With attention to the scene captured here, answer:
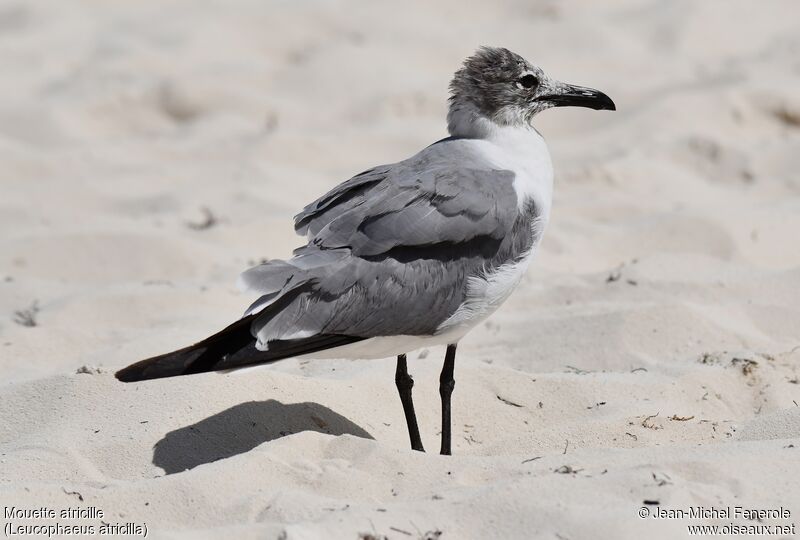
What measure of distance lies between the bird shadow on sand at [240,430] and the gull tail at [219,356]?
1.39 ft

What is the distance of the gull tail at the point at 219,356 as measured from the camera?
393 cm

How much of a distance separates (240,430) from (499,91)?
1.71 m

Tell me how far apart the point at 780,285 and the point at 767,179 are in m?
2.34

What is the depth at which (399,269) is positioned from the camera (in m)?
4.24

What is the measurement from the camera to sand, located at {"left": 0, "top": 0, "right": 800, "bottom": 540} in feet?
11.9

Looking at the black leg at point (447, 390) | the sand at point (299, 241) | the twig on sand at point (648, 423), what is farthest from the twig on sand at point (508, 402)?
the twig on sand at point (648, 423)

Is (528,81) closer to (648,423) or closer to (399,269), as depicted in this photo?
(399,269)

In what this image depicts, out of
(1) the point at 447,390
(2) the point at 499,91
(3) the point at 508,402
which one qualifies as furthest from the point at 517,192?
(3) the point at 508,402

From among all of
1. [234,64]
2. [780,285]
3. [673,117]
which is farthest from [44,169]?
[780,285]

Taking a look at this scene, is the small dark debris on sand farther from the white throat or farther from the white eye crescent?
the white eye crescent

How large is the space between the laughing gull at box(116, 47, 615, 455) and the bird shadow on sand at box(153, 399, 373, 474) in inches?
12.7

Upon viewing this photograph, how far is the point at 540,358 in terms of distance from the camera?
218 inches

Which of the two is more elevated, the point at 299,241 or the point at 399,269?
the point at 399,269

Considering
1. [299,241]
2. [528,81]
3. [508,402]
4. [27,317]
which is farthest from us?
[299,241]
